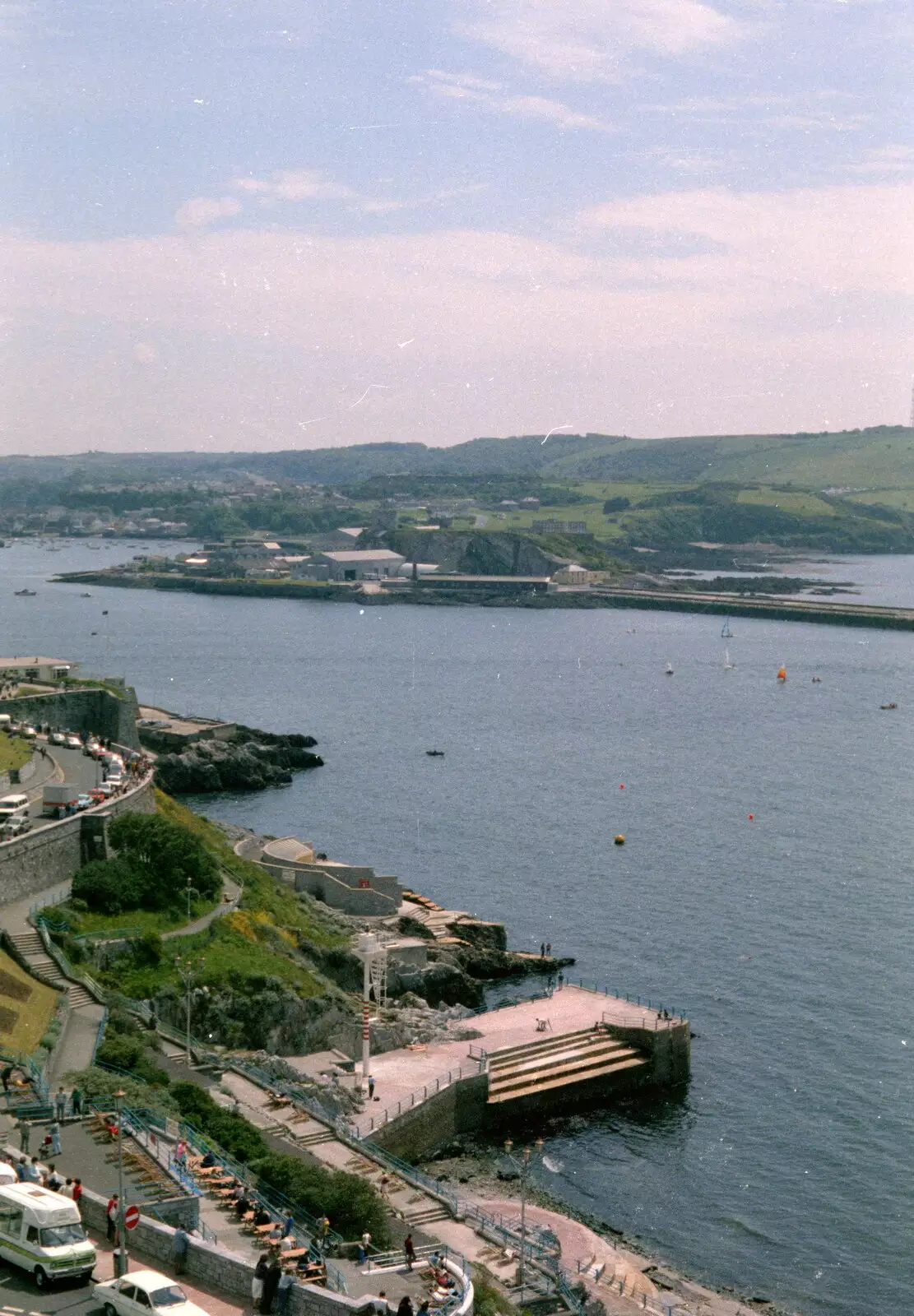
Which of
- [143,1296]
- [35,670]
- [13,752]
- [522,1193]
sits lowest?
[522,1193]

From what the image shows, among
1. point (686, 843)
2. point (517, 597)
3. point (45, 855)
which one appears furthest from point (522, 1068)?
point (517, 597)

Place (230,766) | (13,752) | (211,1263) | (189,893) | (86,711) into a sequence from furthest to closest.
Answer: (230,766)
(86,711)
(13,752)
(189,893)
(211,1263)

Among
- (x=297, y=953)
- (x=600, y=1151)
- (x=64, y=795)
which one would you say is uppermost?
(x=64, y=795)

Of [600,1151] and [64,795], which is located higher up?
[64,795]

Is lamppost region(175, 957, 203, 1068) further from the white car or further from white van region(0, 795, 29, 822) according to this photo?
the white car

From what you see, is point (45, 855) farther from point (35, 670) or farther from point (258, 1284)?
point (35, 670)

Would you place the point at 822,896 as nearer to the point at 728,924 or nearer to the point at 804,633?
the point at 728,924

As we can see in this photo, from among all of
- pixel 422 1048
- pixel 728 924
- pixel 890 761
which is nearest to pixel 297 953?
pixel 422 1048
